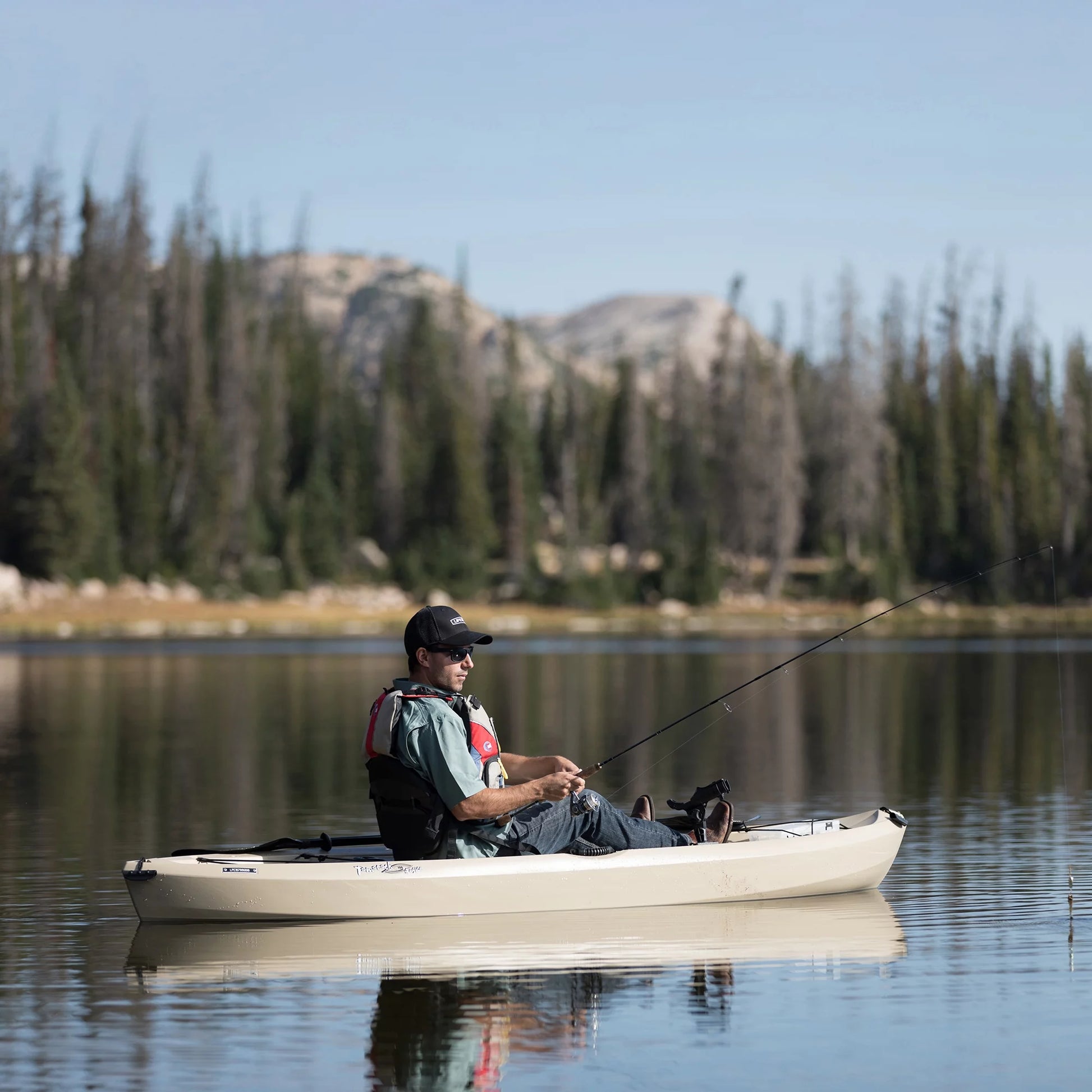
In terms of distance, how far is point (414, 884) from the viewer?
470 inches

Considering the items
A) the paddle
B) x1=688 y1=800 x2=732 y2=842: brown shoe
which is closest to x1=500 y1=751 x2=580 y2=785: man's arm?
the paddle

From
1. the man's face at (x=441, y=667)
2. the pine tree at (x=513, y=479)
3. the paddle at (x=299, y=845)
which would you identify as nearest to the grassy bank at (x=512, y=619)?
the pine tree at (x=513, y=479)

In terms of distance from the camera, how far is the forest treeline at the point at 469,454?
94.3 metres

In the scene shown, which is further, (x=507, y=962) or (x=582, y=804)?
(x=582, y=804)

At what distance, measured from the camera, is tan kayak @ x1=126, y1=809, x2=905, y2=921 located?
12.0 metres

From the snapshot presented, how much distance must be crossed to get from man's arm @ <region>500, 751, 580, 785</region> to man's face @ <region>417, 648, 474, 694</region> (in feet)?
2.50

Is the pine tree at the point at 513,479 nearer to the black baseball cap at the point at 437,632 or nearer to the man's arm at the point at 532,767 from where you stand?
the man's arm at the point at 532,767

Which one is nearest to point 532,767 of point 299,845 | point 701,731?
point 299,845

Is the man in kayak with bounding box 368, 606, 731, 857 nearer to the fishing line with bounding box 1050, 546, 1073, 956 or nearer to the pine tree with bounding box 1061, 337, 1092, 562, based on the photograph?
the fishing line with bounding box 1050, 546, 1073, 956

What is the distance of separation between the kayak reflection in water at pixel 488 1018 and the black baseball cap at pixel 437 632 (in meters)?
1.99

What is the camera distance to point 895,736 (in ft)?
92.1

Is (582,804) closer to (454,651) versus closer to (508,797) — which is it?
(508,797)

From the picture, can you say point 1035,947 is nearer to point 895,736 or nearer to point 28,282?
point 895,736

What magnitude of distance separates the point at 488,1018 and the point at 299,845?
11.7 ft
